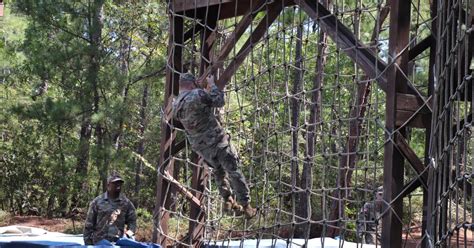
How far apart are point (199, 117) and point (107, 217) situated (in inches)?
55.8

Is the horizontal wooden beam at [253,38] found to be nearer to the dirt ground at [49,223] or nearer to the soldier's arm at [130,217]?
the soldier's arm at [130,217]

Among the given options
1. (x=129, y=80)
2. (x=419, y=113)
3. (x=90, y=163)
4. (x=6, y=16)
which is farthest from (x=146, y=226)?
(x=419, y=113)

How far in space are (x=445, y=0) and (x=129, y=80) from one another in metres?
7.69

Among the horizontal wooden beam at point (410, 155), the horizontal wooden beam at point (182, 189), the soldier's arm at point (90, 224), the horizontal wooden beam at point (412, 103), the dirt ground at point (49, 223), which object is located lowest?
the dirt ground at point (49, 223)

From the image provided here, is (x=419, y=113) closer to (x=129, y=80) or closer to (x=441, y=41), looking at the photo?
(x=441, y=41)

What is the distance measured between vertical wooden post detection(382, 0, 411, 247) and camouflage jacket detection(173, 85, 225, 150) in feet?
3.93

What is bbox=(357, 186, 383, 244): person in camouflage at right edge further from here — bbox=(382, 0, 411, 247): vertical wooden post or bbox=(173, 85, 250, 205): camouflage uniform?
bbox=(173, 85, 250, 205): camouflage uniform

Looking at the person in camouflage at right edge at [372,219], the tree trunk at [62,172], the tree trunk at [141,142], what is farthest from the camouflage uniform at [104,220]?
the tree trunk at [141,142]

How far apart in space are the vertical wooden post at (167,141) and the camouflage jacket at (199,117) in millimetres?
1302

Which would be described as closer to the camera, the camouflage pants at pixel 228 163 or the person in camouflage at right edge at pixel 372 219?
the person in camouflage at right edge at pixel 372 219

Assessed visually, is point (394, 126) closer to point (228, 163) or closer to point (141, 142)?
point (228, 163)

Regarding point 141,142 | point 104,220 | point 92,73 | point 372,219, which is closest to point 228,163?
point 104,220

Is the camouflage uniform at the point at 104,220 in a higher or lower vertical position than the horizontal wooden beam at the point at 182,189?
lower

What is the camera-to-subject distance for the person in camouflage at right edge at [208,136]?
5422 millimetres
